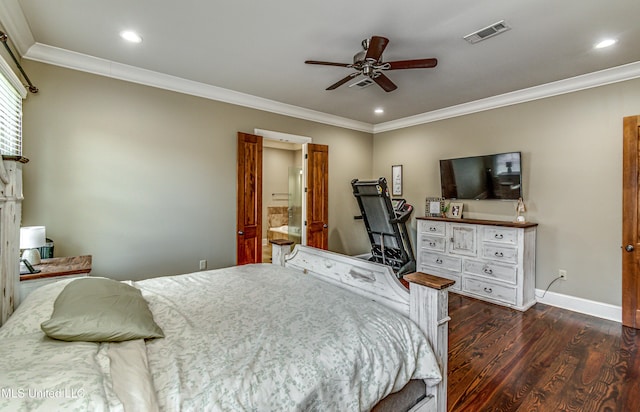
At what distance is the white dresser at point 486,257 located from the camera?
3.56 m

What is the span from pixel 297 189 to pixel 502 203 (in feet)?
11.2

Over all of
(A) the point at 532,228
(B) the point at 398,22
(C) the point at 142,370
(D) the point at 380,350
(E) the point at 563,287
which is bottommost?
(E) the point at 563,287

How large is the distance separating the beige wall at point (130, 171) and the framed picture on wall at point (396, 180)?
245 cm

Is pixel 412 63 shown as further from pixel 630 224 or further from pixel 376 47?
pixel 630 224

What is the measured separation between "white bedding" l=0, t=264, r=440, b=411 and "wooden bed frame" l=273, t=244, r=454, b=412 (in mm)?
89

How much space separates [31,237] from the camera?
2227mm

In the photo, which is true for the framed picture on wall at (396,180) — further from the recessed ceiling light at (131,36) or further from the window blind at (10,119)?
the window blind at (10,119)

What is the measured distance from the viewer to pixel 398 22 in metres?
2.34

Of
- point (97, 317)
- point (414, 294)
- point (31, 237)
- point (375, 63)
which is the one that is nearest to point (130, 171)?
point (31, 237)

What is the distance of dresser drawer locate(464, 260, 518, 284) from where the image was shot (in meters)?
3.61

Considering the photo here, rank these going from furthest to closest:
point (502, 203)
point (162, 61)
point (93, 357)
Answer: point (502, 203) → point (162, 61) → point (93, 357)

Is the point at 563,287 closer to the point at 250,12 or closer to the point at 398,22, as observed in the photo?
the point at 398,22

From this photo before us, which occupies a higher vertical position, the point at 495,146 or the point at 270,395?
the point at 495,146

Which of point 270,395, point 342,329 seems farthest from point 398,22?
point 270,395
